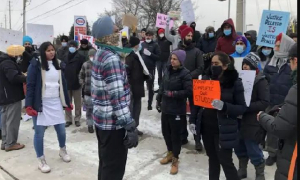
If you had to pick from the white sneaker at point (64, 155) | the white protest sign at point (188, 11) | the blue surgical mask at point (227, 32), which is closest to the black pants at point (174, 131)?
the white sneaker at point (64, 155)

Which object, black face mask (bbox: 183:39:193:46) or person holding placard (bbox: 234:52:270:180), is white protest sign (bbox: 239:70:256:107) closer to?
person holding placard (bbox: 234:52:270:180)

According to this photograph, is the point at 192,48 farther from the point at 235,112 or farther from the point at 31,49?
the point at 31,49

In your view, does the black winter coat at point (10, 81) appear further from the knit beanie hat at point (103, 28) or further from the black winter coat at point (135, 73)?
the knit beanie hat at point (103, 28)

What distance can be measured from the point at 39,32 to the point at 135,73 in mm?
5984

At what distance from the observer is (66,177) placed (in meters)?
4.44

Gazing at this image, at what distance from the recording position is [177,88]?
4.39 metres

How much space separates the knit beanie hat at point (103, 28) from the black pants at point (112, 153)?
95 centimetres

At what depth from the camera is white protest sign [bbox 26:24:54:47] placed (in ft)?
33.2

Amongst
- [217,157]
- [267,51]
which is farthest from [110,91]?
[267,51]

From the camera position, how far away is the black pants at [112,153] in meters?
2.92

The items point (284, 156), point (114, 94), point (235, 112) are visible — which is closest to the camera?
point (284, 156)

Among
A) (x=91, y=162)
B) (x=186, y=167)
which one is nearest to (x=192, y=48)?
(x=186, y=167)

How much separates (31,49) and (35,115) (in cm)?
343

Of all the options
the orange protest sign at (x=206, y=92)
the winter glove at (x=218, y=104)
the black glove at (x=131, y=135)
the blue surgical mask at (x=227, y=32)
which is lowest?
the black glove at (x=131, y=135)
